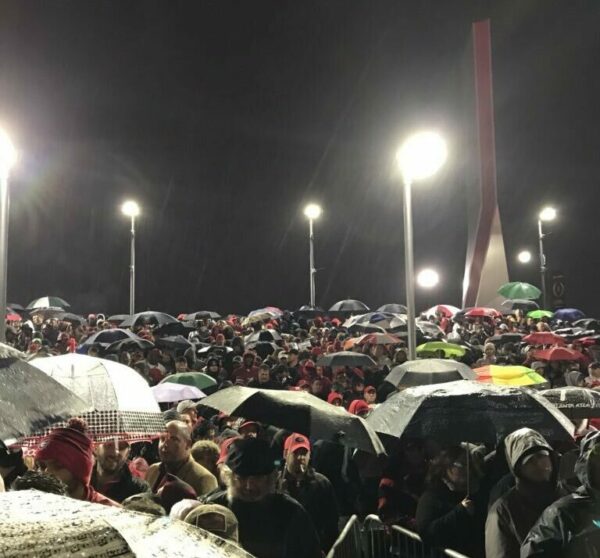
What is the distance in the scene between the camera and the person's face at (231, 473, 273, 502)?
14.9 ft

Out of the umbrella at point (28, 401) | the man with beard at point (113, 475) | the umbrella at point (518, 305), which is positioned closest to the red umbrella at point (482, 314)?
the umbrella at point (518, 305)

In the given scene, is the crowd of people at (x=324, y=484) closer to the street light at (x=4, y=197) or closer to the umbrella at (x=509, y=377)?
the umbrella at (x=509, y=377)

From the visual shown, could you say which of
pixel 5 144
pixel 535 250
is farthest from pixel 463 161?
pixel 5 144

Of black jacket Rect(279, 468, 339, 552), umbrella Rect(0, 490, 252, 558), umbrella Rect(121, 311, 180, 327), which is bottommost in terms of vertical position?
Answer: black jacket Rect(279, 468, 339, 552)

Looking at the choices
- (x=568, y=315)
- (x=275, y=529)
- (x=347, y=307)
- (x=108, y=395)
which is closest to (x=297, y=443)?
(x=108, y=395)

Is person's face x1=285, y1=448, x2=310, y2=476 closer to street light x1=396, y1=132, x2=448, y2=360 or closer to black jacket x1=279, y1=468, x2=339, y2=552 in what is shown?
black jacket x1=279, y1=468, x2=339, y2=552

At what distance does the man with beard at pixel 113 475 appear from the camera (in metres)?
5.75

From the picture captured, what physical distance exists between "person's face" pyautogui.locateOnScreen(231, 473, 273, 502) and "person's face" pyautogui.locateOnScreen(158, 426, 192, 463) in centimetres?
163

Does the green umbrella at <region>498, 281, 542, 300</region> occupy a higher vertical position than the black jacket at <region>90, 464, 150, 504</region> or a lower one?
higher

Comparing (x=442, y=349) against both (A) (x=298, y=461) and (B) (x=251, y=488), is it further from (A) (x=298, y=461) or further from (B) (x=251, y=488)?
(B) (x=251, y=488)

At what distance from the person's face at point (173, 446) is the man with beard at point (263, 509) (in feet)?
4.97

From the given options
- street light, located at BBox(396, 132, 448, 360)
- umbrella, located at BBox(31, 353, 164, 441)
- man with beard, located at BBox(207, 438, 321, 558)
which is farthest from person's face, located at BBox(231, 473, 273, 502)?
street light, located at BBox(396, 132, 448, 360)

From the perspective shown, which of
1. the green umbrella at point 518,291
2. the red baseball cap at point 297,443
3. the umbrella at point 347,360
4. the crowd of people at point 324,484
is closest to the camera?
the crowd of people at point 324,484

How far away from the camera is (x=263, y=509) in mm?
4520
